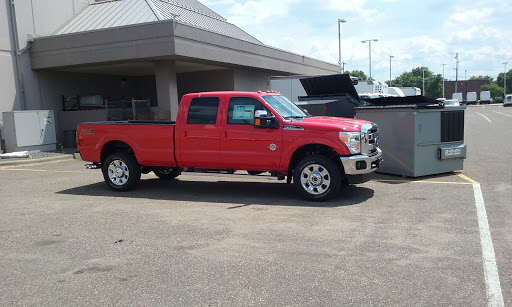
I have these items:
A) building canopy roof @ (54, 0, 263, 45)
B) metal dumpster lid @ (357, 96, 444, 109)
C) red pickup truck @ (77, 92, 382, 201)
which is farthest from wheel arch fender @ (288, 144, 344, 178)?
building canopy roof @ (54, 0, 263, 45)

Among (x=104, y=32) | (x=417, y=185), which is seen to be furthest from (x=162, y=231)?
(x=104, y=32)

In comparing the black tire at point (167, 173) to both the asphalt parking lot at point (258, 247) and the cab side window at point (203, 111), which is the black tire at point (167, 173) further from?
the cab side window at point (203, 111)

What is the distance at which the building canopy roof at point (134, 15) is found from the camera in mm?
19781

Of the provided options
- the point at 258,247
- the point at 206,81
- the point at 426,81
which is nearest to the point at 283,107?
the point at 258,247

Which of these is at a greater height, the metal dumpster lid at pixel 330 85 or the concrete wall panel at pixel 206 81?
the concrete wall panel at pixel 206 81

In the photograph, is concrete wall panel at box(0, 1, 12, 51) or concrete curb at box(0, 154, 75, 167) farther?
concrete wall panel at box(0, 1, 12, 51)

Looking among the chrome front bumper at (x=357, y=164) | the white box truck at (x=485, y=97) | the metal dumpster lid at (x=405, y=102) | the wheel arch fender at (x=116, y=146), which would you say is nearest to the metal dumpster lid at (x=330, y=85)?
the metal dumpster lid at (x=405, y=102)

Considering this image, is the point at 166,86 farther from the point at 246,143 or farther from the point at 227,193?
the point at 246,143

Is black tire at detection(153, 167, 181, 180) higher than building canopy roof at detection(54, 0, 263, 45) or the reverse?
the reverse

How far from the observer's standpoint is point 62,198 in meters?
8.73

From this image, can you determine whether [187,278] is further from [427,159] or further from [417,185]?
[427,159]

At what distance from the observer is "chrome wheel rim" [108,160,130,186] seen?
9188mm

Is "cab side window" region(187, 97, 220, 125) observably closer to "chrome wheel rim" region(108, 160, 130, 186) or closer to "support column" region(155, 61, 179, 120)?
"chrome wheel rim" region(108, 160, 130, 186)

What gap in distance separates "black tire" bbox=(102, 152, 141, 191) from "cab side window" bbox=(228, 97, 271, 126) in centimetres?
Answer: 237
